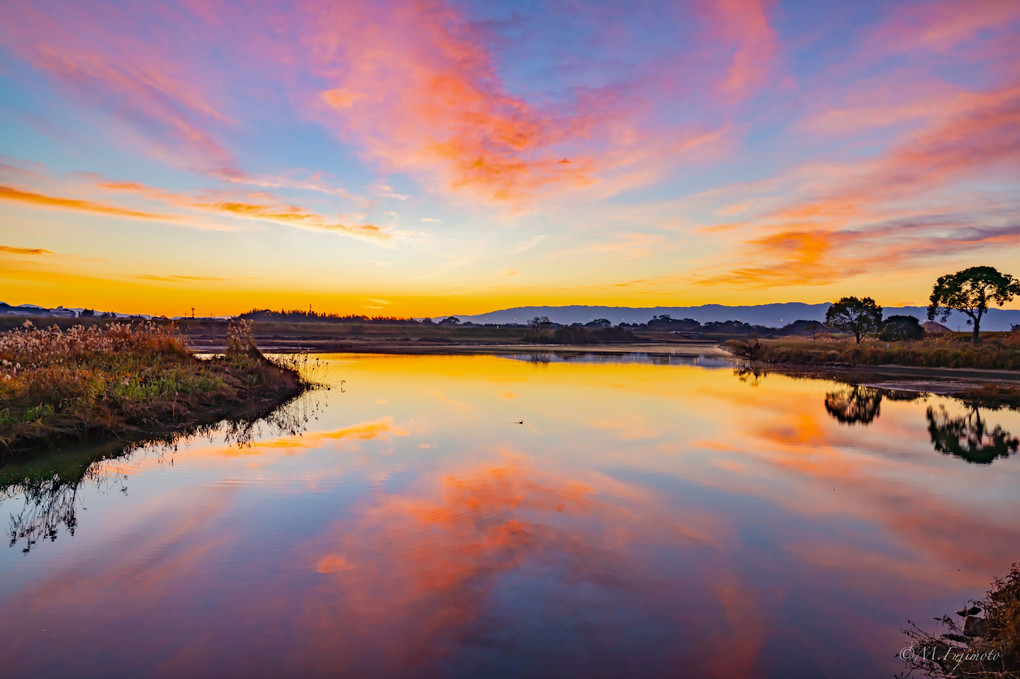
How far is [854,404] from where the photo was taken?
19.9 metres

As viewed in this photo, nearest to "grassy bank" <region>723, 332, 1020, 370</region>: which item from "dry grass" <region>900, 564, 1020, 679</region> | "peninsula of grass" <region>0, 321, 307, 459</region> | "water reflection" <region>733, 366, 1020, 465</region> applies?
"water reflection" <region>733, 366, 1020, 465</region>

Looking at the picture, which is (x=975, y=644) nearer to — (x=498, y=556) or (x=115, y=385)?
(x=498, y=556)

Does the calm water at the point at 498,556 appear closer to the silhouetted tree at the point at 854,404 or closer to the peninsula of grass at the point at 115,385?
the peninsula of grass at the point at 115,385

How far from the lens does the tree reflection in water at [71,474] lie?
702 centimetres

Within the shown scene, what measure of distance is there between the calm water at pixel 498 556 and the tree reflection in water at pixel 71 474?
0.24 feet

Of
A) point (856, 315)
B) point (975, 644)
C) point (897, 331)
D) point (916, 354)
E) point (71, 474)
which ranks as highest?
point (856, 315)

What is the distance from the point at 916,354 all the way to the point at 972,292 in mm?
11316

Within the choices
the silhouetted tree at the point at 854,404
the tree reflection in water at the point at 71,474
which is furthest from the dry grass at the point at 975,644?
the silhouetted tree at the point at 854,404

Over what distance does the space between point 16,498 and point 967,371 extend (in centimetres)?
4089

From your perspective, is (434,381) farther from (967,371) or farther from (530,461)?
(967,371)

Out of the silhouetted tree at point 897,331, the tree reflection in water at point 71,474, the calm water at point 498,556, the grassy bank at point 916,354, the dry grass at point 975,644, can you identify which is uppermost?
the silhouetted tree at point 897,331

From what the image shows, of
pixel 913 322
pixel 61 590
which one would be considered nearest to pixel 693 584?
pixel 61 590

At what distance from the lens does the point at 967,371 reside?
100ft

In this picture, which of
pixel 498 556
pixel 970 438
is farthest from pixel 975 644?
pixel 970 438
